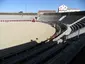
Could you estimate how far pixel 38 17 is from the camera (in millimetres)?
53938

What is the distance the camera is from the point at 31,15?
56344mm

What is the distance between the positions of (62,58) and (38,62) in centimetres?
91

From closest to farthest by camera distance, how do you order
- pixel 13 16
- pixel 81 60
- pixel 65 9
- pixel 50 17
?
pixel 81 60, pixel 50 17, pixel 13 16, pixel 65 9

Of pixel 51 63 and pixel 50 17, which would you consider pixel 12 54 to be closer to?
pixel 51 63

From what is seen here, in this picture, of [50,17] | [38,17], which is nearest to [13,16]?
[38,17]

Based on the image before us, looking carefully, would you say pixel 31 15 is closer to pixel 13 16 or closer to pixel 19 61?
pixel 13 16

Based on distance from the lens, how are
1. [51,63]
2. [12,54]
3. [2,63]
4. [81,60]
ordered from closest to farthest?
[51,63]
[81,60]
[2,63]
[12,54]

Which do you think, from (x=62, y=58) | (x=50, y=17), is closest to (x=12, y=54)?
(x=62, y=58)

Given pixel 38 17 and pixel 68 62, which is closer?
pixel 68 62

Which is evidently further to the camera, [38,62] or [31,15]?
[31,15]

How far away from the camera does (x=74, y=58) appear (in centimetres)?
681

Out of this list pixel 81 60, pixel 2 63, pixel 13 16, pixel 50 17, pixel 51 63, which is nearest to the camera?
pixel 51 63

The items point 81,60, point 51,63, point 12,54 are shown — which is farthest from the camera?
point 12,54

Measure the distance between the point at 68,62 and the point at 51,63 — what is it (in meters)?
0.62
